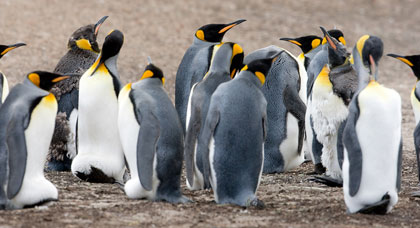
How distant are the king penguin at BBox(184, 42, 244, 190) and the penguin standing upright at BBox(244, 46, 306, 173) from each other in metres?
0.97

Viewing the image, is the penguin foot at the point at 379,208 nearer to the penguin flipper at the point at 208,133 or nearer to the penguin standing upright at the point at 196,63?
the penguin flipper at the point at 208,133

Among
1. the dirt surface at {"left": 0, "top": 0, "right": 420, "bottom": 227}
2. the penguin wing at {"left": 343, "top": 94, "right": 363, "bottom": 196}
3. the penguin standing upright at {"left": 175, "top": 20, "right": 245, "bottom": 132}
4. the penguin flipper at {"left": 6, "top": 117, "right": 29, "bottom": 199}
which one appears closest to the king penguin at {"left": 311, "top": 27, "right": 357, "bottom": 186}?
the dirt surface at {"left": 0, "top": 0, "right": 420, "bottom": 227}

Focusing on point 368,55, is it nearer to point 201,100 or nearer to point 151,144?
point 201,100

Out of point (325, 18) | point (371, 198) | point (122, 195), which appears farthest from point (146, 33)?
point (371, 198)

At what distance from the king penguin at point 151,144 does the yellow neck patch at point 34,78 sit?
61 centimetres

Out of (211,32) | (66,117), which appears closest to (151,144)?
(66,117)

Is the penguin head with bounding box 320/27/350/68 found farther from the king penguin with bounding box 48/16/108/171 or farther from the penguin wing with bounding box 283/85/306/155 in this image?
the king penguin with bounding box 48/16/108/171

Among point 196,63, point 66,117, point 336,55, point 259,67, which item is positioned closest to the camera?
point 259,67

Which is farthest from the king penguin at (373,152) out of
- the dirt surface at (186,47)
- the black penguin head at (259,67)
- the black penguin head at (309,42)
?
the black penguin head at (309,42)

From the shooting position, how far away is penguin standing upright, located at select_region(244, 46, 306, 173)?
22.7 ft

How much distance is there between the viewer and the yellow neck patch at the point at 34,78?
5105mm

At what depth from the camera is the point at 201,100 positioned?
5.75 m

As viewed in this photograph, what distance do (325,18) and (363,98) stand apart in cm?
1127

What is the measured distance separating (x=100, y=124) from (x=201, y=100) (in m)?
0.84
